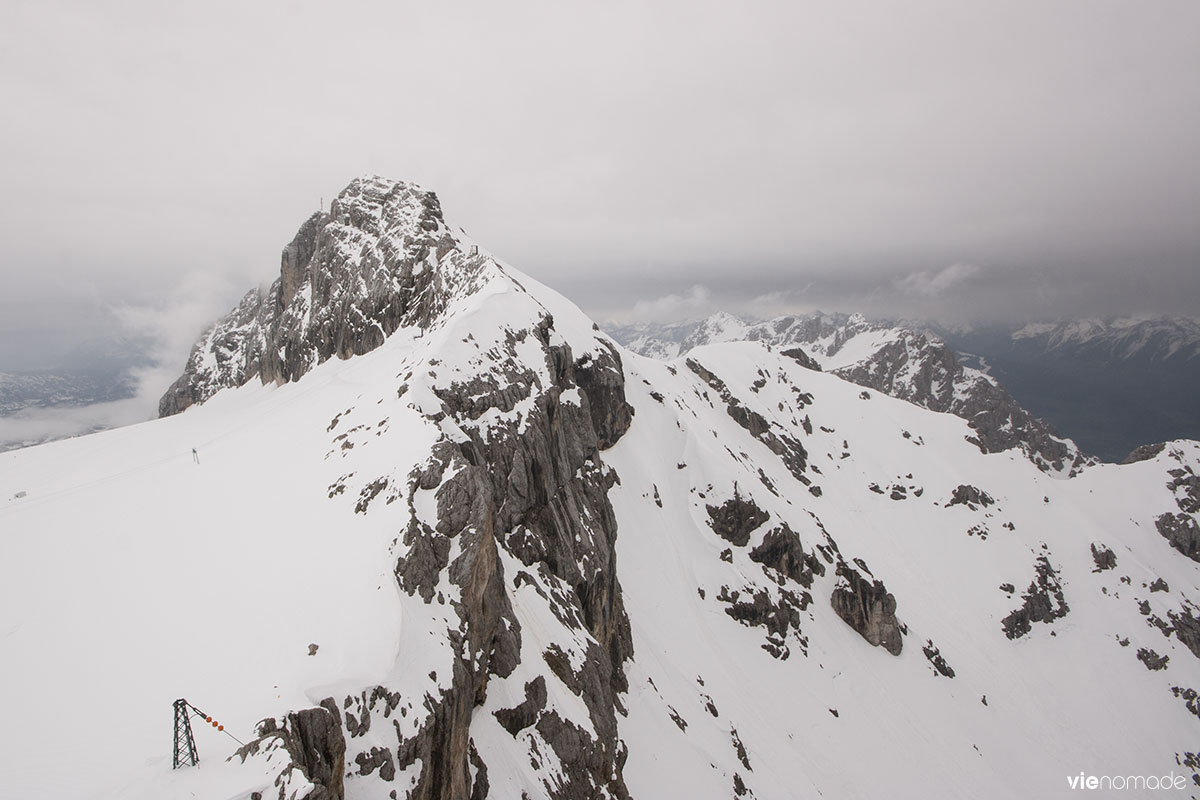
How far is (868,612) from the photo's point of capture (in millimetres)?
79625

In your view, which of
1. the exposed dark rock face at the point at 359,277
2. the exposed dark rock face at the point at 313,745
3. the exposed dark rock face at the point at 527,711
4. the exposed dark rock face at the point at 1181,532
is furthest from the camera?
the exposed dark rock face at the point at 1181,532

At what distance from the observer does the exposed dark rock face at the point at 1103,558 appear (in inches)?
4459

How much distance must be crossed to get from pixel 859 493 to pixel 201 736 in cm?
13157

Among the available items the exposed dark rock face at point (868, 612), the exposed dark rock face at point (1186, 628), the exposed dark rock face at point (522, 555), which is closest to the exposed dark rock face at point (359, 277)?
the exposed dark rock face at point (522, 555)

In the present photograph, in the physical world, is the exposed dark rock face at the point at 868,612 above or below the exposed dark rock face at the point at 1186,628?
above

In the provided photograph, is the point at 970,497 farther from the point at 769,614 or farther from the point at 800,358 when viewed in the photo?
the point at 769,614

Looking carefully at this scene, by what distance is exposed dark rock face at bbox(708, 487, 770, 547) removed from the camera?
76.0 m

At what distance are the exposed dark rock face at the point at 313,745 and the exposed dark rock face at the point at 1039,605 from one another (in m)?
122

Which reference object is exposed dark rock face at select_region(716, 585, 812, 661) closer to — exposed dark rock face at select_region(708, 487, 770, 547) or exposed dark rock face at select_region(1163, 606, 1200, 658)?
exposed dark rock face at select_region(708, 487, 770, 547)

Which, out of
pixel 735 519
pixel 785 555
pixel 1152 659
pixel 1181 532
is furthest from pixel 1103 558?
pixel 735 519

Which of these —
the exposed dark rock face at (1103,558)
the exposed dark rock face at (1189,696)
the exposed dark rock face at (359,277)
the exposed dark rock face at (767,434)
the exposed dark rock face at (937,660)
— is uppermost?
the exposed dark rock face at (359,277)

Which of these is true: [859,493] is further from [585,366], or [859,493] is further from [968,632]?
[585,366]

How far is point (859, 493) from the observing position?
122000mm

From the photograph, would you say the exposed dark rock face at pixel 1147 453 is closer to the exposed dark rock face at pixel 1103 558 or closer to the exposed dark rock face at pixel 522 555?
the exposed dark rock face at pixel 1103 558
